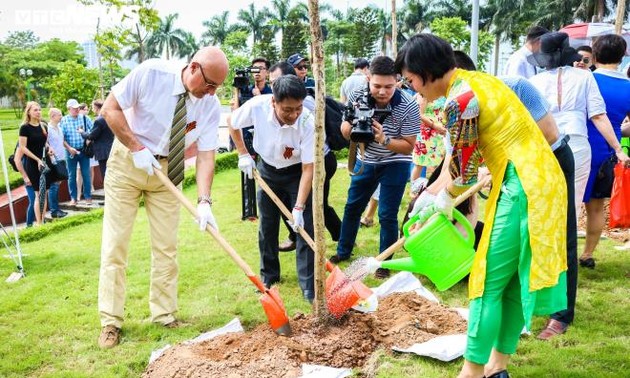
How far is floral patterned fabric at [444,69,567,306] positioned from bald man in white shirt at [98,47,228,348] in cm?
164

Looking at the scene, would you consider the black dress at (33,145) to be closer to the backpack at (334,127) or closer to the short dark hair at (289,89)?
the backpack at (334,127)

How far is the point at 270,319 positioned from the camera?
11.5 ft

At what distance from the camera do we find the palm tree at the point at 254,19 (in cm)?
6450

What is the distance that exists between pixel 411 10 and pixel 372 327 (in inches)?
2361

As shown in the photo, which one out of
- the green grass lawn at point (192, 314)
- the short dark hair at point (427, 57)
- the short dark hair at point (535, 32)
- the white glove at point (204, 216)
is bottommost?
the green grass lawn at point (192, 314)

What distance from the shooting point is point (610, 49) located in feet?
14.2

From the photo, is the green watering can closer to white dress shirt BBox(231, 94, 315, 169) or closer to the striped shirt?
white dress shirt BBox(231, 94, 315, 169)

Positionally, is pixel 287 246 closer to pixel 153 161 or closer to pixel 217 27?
pixel 153 161

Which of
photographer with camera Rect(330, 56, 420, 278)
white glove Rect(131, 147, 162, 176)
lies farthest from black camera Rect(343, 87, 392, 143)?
white glove Rect(131, 147, 162, 176)

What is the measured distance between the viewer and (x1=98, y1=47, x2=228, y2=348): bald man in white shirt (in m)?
3.48

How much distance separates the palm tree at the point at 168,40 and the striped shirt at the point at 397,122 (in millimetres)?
70942

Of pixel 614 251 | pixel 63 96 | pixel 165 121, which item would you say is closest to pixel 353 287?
pixel 165 121

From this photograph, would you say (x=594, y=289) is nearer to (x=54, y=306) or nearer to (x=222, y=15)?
(x=54, y=306)

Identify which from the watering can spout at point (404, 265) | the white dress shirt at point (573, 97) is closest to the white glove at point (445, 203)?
the watering can spout at point (404, 265)
